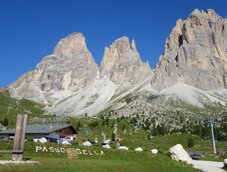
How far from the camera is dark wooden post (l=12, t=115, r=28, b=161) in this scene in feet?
116

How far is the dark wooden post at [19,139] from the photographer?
35438 mm

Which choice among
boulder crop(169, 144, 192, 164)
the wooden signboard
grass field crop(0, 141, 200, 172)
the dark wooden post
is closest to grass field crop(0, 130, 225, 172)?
grass field crop(0, 141, 200, 172)

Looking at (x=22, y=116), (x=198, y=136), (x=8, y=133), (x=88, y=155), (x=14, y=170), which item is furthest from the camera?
(x=198, y=136)

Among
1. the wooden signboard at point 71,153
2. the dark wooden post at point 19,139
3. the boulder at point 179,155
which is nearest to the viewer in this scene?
the dark wooden post at point 19,139

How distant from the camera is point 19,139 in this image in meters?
36.7

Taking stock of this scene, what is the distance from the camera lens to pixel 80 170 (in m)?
31.6

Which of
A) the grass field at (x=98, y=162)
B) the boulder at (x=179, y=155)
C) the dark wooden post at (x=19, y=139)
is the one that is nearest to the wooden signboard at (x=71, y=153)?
the grass field at (x=98, y=162)

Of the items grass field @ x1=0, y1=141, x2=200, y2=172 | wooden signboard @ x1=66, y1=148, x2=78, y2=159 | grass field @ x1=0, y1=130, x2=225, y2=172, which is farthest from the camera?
wooden signboard @ x1=66, y1=148, x2=78, y2=159

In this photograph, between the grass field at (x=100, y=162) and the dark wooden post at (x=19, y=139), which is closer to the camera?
the grass field at (x=100, y=162)

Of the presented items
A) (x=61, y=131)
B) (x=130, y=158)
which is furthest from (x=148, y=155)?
(x=61, y=131)

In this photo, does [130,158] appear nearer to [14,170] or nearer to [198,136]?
[14,170]

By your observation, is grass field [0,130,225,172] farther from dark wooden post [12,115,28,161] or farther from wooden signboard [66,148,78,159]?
dark wooden post [12,115,28,161]

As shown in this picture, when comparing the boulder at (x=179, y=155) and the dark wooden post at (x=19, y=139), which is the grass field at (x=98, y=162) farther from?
the dark wooden post at (x=19, y=139)

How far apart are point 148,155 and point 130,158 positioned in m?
4.48
